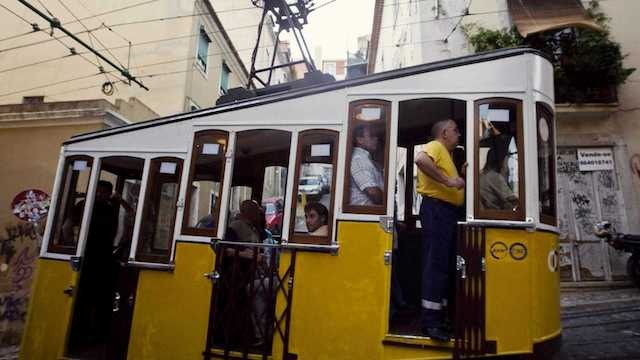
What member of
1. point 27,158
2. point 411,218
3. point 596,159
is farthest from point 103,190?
point 596,159

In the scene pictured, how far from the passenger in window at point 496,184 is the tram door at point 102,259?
383cm

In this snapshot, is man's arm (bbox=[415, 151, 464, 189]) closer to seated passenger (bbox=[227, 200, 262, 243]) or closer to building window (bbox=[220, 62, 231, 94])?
seated passenger (bbox=[227, 200, 262, 243])

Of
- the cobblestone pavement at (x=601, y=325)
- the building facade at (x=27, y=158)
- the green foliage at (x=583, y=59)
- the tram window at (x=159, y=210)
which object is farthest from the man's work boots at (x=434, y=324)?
the building facade at (x=27, y=158)

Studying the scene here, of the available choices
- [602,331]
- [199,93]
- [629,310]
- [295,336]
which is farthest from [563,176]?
[199,93]

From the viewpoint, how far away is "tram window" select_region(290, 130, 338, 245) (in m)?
4.03

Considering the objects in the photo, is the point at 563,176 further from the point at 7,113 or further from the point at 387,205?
the point at 7,113

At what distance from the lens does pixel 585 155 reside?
9586mm

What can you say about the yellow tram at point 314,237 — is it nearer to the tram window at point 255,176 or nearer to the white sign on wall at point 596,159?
the tram window at point 255,176

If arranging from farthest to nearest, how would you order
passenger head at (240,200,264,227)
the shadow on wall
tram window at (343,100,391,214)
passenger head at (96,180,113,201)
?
the shadow on wall, passenger head at (96,180,113,201), passenger head at (240,200,264,227), tram window at (343,100,391,214)

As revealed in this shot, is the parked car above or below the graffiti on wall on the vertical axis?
below

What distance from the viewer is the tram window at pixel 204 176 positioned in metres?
4.45

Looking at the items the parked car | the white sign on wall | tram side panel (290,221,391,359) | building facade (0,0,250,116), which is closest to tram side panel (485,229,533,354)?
tram side panel (290,221,391,359)

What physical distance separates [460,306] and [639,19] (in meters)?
9.85

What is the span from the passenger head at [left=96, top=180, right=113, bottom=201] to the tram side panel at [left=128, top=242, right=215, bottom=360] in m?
1.36
